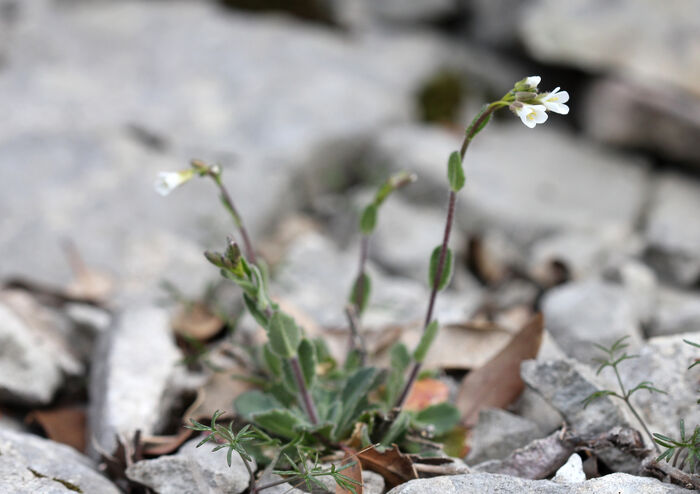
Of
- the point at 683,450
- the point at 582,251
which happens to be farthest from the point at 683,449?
the point at 582,251

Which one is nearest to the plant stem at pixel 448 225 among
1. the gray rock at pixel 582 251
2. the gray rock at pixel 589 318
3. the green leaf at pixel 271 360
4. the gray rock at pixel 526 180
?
the green leaf at pixel 271 360

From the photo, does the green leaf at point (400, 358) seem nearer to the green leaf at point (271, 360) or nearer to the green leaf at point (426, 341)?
the green leaf at point (426, 341)

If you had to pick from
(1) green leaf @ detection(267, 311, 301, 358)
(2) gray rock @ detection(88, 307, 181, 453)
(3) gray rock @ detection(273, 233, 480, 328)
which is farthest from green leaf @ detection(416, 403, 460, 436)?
(2) gray rock @ detection(88, 307, 181, 453)

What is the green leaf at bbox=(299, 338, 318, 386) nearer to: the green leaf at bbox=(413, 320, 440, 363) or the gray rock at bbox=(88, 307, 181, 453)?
the green leaf at bbox=(413, 320, 440, 363)

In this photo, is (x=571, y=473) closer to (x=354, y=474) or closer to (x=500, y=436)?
(x=500, y=436)

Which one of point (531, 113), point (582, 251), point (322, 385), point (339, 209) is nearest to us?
point (531, 113)

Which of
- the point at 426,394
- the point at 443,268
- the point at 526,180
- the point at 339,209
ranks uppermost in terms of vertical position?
the point at 443,268
